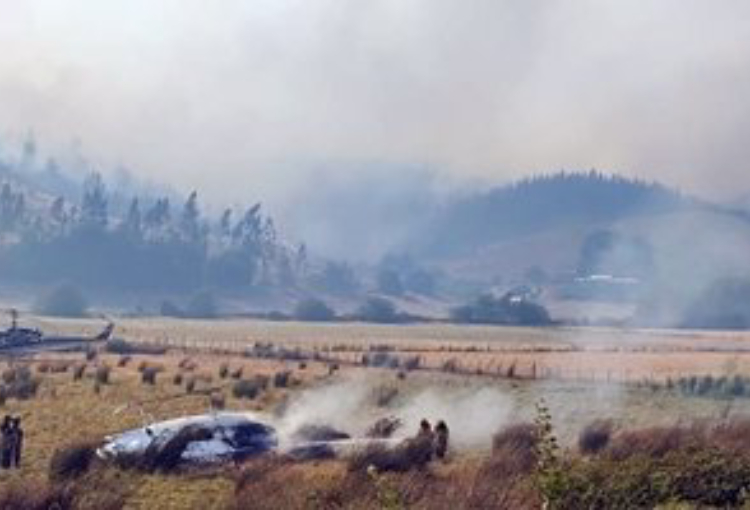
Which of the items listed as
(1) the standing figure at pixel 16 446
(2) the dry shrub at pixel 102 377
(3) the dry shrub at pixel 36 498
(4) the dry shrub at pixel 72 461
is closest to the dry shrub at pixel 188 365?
(2) the dry shrub at pixel 102 377

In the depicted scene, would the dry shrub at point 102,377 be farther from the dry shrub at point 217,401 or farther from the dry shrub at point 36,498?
the dry shrub at point 36,498

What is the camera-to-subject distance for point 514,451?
96.2 feet

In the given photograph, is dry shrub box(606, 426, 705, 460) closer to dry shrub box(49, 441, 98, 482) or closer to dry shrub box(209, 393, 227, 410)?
dry shrub box(49, 441, 98, 482)

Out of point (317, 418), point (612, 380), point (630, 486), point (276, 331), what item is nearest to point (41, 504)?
point (630, 486)

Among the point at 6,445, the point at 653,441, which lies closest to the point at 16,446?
the point at 6,445

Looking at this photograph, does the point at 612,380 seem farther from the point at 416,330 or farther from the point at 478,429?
the point at 416,330

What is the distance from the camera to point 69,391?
50.8 metres

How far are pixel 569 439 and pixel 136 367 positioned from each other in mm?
34749

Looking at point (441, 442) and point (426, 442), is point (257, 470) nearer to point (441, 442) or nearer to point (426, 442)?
point (426, 442)

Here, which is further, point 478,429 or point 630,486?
point 478,429

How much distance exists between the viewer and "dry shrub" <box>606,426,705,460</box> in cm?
2816

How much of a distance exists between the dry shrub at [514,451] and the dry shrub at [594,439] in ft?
4.92

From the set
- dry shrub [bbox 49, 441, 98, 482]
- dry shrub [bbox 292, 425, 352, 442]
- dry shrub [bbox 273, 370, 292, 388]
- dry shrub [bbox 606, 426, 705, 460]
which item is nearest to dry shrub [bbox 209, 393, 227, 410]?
dry shrub [bbox 273, 370, 292, 388]

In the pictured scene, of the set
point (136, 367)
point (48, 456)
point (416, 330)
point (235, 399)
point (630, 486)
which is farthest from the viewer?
point (416, 330)
